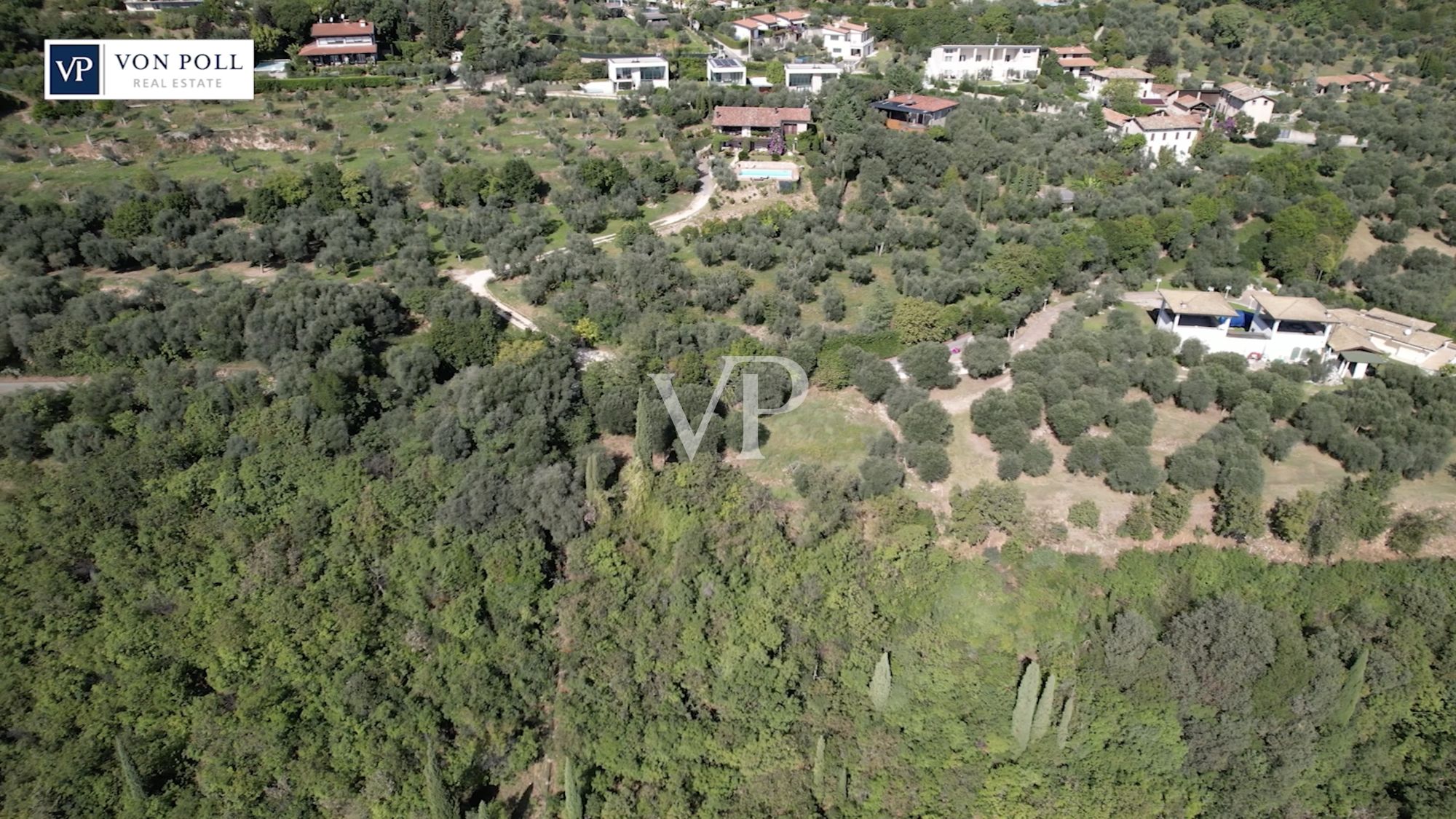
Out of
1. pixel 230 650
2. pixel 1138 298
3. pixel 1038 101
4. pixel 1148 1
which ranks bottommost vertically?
pixel 230 650

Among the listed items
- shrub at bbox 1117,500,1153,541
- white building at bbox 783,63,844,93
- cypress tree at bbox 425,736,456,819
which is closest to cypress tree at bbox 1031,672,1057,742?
shrub at bbox 1117,500,1153,541

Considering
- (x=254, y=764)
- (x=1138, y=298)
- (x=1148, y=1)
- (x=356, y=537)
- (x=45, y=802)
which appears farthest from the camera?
(x=1148, y=1)

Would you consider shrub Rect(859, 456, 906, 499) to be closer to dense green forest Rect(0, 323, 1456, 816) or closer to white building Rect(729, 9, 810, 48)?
dense green forest Rect(0, 323, 1456, 816)

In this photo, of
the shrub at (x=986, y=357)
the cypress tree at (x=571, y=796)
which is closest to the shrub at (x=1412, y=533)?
the shrub at (x=986, y=357)

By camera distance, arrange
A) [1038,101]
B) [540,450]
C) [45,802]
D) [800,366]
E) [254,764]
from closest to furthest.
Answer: [45,802] < [254,764] < [540,450] < [800,366] < [1038,101]

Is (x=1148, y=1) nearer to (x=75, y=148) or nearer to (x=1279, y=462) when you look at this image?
(x=1279, y=462)

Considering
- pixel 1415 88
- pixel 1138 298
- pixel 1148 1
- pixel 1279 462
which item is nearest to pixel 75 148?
pixel 1138 298

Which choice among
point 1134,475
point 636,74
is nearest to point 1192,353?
point 1134,475
